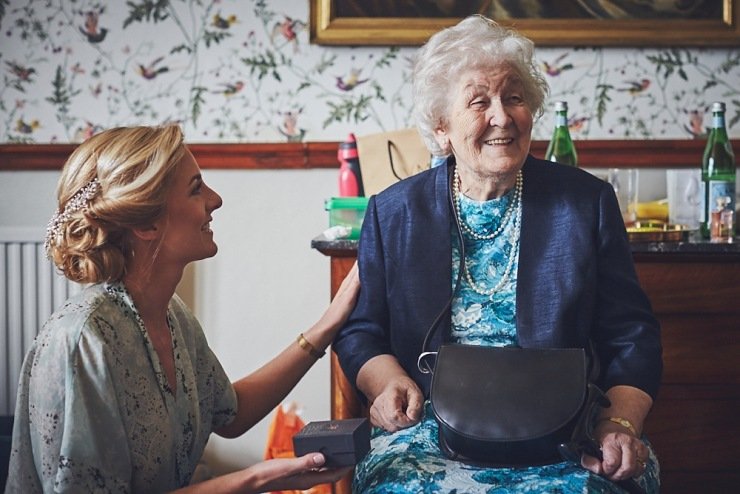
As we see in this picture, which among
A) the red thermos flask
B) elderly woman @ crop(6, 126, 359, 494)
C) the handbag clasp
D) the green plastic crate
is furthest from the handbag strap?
the red thermos flask

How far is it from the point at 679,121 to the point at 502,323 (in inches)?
47.0

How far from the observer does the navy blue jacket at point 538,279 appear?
1559 mm

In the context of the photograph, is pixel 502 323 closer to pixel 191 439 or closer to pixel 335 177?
pixel 191 439

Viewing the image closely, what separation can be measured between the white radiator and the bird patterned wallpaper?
1.02 ft

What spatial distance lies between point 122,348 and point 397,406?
1.57 feet

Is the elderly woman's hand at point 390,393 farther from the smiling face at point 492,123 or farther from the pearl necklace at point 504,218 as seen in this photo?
the smiling face at point 492,123

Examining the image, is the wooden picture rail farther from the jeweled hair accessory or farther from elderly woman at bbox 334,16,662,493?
the jeweled hair accessory

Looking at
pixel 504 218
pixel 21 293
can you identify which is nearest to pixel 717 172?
pixel 504 218

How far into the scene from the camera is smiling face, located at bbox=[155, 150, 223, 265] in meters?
1.41

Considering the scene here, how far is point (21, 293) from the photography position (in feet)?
8.31

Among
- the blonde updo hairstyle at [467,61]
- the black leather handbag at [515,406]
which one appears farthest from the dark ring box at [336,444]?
the blonde updo hairstyle at [467,61]

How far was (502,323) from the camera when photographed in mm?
1605

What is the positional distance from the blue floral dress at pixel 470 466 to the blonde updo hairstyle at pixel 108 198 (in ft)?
1.79

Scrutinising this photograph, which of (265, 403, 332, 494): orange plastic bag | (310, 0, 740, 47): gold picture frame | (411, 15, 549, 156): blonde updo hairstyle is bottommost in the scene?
(265, 403, 332, 494): orange plastic bag
